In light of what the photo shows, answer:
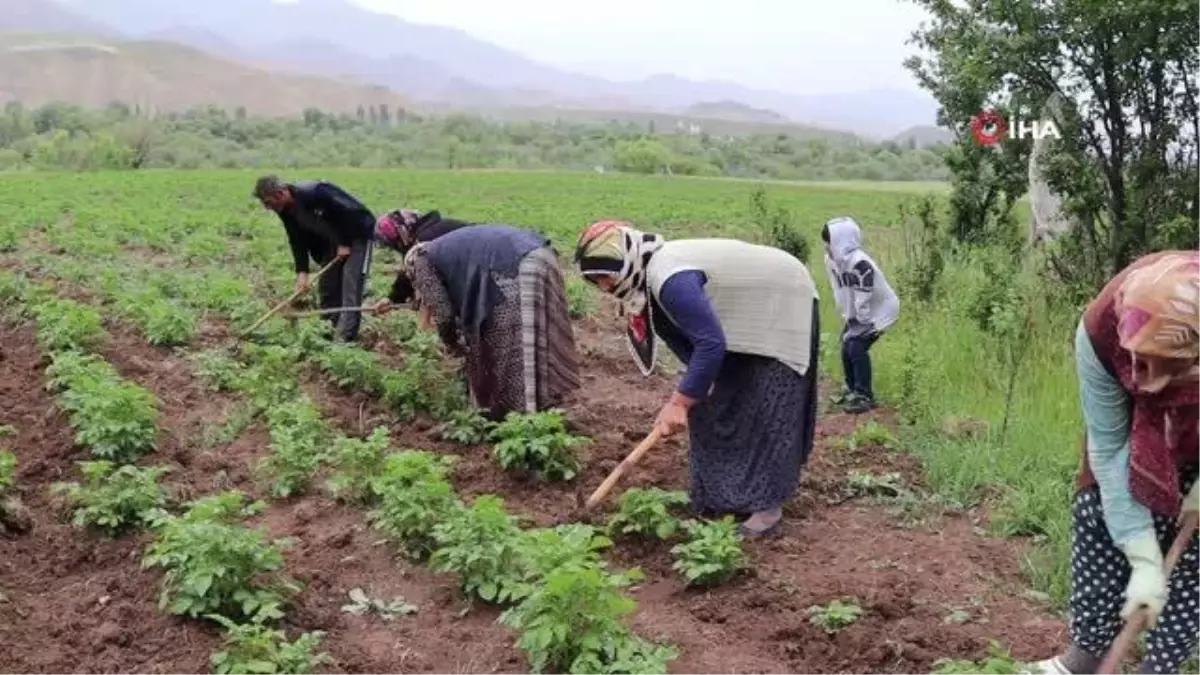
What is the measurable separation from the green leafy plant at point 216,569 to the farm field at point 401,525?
10mm

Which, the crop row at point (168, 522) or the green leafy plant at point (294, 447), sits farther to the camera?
the green leafy plant at point (294, 447)

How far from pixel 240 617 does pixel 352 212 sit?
4.45 m

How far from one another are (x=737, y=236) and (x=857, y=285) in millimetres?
10674

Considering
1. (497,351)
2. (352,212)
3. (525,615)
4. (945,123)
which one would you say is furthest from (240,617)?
(945,123)

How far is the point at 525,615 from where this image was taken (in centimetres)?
356

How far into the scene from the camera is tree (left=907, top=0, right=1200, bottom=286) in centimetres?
794

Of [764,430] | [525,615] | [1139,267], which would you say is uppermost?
[1139,267]

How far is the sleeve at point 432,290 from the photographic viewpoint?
620 cm

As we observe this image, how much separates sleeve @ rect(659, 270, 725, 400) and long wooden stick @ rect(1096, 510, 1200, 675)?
1825 millimetres

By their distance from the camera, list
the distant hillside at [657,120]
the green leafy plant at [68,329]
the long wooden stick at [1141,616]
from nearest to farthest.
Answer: the long wooden stick at [1141,616] < the green leafy plant at [68,329] < the distant hillside at [657,120]

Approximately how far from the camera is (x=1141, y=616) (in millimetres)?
2982

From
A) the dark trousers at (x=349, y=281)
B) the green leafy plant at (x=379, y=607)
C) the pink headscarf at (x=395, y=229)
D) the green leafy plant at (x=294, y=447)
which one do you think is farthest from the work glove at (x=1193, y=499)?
the dark trousers at (x=349, y=281)

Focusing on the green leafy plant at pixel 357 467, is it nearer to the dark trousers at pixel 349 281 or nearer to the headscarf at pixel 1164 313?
the dark trousers at pixel 349 281

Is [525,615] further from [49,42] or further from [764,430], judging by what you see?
[49,42]
